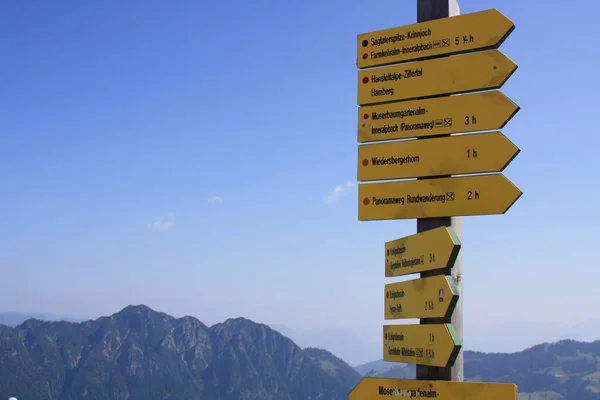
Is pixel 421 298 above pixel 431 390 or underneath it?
above

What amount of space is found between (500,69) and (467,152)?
1.16m

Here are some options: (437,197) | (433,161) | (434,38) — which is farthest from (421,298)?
(434,38)

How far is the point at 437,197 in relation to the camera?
9.91 m

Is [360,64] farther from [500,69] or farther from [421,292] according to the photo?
[421,292]

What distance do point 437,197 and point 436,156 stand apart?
566 mm

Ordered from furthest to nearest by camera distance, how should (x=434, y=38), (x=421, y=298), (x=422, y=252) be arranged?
(x=434, y=38)
(x=422, y=252)
(x=421, y=298)

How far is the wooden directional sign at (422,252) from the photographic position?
933cm

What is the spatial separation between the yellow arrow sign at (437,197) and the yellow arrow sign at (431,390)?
2161 millimetres

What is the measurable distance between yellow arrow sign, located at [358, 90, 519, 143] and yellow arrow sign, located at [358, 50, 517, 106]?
119 millimetres

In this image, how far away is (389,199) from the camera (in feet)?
34.0

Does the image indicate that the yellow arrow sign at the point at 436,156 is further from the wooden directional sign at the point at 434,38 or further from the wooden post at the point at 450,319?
the wooden directional sign at the point at 434,38

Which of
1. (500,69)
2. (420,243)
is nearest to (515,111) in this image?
(500,69)

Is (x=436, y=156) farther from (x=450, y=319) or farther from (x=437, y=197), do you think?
(x=450, y=319)

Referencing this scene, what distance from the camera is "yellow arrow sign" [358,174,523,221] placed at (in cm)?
934
